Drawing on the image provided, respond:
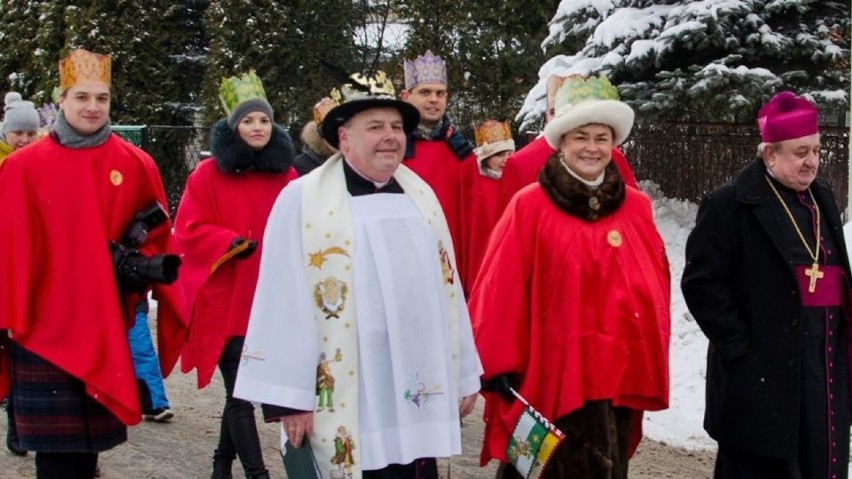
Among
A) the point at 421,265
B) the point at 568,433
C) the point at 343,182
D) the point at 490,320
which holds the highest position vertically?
the point at 343,182

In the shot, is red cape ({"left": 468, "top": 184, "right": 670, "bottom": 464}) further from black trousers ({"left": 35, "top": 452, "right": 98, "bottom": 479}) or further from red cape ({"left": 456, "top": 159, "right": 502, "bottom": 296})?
red cape ({"left": 456, "top": 159, "right": 502, "bottom": 296})

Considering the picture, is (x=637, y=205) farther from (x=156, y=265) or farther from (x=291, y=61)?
(x=291, y=61)

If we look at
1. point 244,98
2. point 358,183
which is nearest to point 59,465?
point 358,183

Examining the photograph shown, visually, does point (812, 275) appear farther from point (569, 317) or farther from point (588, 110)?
point (588, 110)

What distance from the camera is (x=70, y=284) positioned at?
5074 millimetres

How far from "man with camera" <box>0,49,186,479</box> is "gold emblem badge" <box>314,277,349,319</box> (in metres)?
1.19

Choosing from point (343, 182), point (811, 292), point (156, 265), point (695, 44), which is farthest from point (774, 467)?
point (695, 44)

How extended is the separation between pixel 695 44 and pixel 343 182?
8.12 meters

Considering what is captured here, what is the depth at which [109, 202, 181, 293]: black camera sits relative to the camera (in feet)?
16.3

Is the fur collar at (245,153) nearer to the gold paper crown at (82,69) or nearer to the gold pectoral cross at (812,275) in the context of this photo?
the gold paper crown at (82,69)

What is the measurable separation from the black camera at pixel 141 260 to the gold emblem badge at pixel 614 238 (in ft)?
5.84

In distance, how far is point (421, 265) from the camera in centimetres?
410

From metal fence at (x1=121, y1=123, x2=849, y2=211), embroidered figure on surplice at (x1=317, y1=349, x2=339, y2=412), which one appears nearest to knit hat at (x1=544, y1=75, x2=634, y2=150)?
embroidered figure on surplice at (x1=317, y1=349, x2=339, y2=412)

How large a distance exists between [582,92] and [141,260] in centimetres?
199
